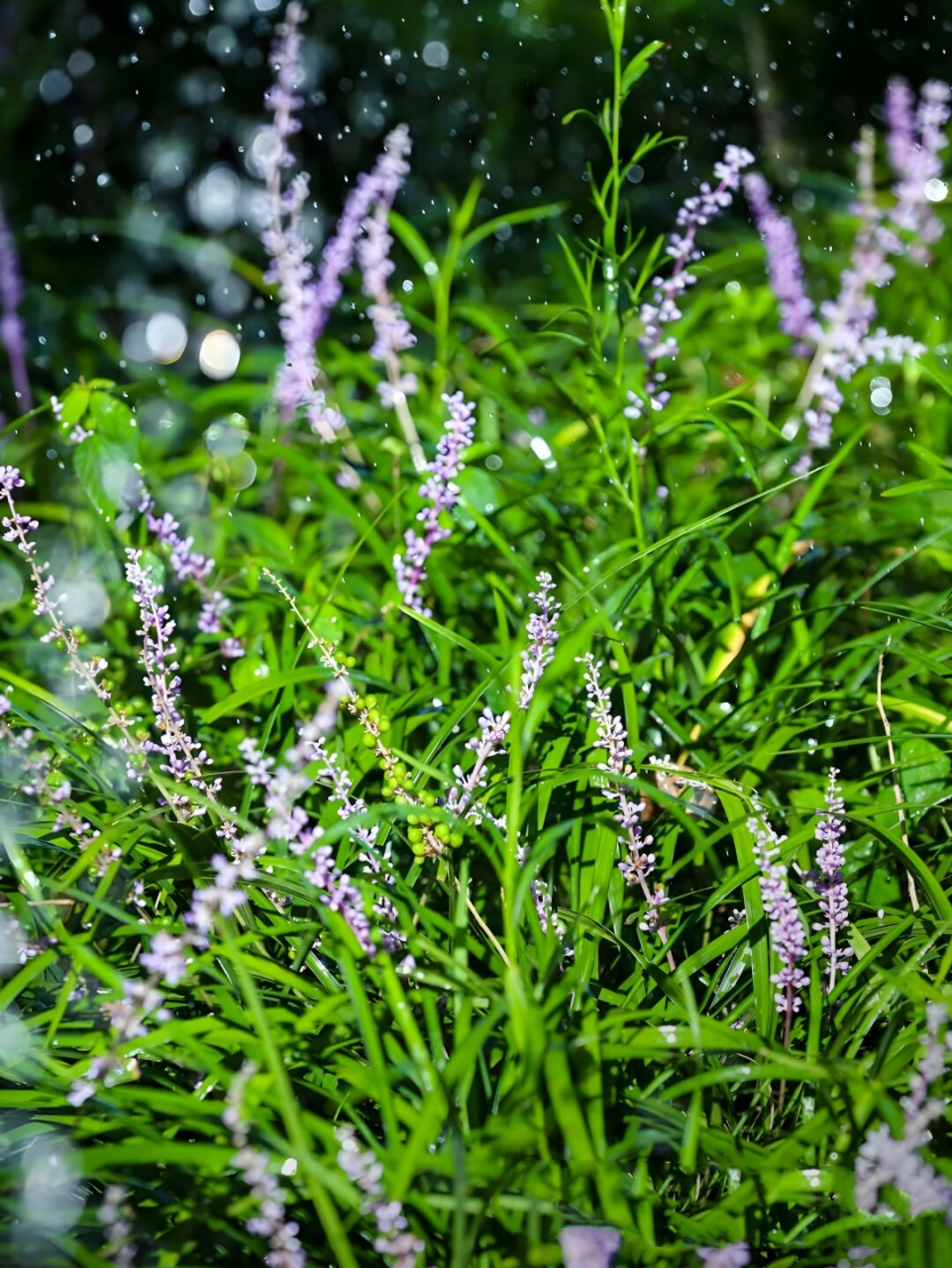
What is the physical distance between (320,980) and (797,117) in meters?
3.27

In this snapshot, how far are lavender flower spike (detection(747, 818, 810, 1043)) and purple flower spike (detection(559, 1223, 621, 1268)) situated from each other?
0.36 m

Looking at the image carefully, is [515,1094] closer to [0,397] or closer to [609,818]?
[609,818]

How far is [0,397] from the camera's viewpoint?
2873 millimetres

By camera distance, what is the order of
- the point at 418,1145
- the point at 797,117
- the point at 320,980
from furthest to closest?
the point at 797,117, the point at 320,980, the point at 418,1145

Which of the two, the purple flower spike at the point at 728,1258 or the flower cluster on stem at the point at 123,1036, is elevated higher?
the flower cluster on stem at the point at 123,1036

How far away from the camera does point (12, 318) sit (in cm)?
258

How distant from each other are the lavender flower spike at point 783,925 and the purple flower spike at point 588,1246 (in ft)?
1.17

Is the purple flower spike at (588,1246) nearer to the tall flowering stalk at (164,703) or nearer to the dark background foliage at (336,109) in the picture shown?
the tall flowering stalk at (164,703)

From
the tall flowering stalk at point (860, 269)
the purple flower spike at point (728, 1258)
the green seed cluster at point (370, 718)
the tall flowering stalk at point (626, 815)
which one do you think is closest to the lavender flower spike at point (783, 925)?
the tall flowering stalk at point (626, 815)

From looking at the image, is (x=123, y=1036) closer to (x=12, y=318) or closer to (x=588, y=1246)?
(x=588, y=1246)

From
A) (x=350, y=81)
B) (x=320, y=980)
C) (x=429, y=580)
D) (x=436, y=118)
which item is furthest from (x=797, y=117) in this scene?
(x=320, y=980)

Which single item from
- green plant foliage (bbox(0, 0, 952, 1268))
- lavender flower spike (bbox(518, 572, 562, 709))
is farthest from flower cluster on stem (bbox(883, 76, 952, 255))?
lavender flower spike (bbox(518, 572, 562, 709))

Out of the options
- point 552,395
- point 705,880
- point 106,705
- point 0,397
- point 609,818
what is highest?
point 0,397

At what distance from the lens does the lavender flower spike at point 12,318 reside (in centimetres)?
248
